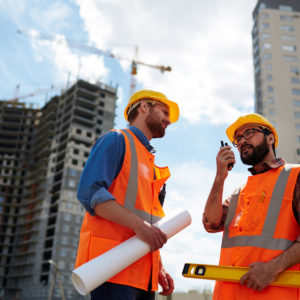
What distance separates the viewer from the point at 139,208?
116 inches

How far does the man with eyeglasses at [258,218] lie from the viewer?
9.57ft

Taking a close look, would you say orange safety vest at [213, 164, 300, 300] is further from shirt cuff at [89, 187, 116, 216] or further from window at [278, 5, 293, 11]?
window at [278, 5, 293, 11]

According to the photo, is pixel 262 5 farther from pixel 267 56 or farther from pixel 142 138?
pixel 142 138

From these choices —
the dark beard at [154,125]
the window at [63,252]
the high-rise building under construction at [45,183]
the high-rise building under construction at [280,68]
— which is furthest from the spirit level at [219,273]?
the window at [63,252]

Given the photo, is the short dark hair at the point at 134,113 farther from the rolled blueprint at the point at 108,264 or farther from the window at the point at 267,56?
the window at the point at 267,56

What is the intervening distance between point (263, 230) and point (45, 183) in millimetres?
92071

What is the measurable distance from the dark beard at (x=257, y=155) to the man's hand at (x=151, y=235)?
1392 millimetres

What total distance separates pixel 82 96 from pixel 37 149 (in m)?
19.7

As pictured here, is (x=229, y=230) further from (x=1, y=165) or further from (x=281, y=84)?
(x=1, y=165)

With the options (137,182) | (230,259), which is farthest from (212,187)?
(137,182)

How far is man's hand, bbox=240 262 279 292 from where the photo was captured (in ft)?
9.35

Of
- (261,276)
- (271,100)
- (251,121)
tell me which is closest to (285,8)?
(271,100)

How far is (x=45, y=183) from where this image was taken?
91.2 meters

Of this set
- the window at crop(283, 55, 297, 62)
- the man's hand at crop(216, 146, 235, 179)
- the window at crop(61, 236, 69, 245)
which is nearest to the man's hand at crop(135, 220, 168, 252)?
the man's hand at crop(216, 146, 235, 179)
